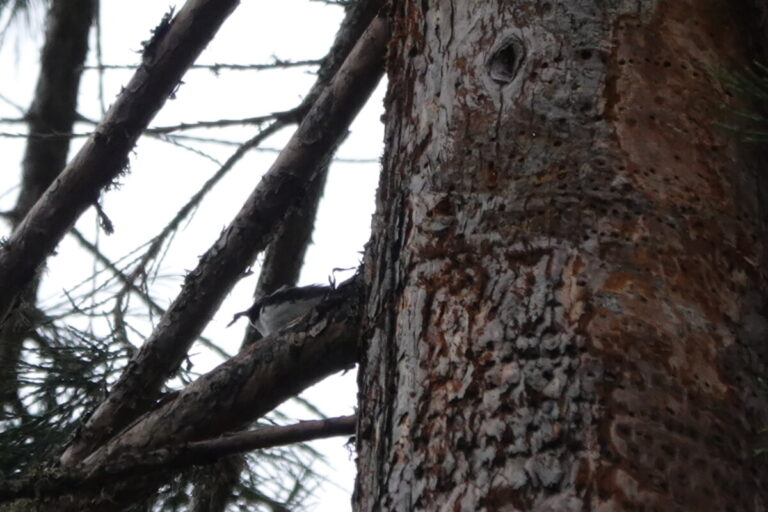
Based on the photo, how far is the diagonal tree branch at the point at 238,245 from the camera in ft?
6.11

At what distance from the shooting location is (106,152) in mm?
2166

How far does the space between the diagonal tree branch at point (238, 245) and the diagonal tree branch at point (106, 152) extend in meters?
0.28

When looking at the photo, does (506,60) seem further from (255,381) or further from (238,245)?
(238,245)

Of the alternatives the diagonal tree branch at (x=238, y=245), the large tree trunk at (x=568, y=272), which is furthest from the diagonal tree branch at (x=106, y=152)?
the large tree trunk at (x=568, y=272)

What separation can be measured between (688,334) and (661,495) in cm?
19

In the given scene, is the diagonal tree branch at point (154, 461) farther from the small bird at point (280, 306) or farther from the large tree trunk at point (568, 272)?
the small bird at point (280, 306)

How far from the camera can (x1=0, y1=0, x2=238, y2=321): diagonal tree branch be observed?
215 centimetres

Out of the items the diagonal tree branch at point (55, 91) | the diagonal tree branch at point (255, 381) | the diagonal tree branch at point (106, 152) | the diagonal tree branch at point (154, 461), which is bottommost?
the diagonal tree branch at point (154, 461)

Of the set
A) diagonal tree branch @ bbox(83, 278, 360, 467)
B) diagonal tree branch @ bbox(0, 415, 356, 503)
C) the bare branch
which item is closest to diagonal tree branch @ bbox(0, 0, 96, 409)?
the bare branch

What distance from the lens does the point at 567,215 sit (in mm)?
1214

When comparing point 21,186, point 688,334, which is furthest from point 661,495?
point 21,186

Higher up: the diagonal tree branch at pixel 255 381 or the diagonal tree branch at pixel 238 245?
the diagonal tree branch at pixel 238 245

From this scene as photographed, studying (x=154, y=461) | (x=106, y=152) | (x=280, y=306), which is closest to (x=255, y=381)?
(x=154, y=461)

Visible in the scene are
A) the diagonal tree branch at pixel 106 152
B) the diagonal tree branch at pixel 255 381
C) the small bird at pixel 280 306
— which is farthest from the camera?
the small bird at pixel 280 306
